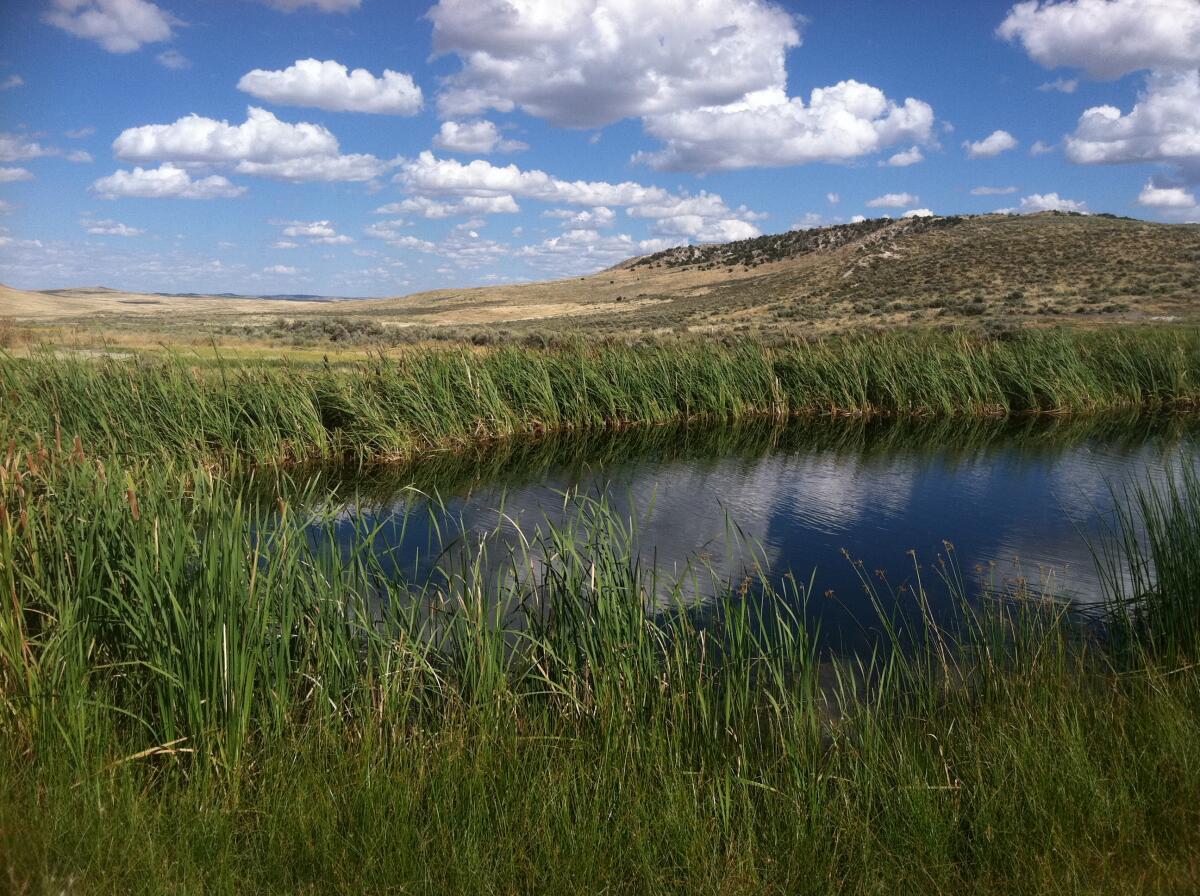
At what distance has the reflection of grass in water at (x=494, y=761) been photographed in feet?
8.68

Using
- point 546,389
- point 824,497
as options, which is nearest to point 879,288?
point 546,389

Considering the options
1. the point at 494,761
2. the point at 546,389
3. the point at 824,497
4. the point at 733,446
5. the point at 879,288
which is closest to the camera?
the point at 494,761

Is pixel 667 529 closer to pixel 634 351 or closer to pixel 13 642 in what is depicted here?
pixel 13 642

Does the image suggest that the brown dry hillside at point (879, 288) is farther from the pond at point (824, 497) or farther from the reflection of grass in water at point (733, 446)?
the pond at point (824, 497)

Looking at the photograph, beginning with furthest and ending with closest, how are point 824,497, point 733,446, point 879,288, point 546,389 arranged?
point 879,288 → point 546,389 → point 733,446 → point 824,497

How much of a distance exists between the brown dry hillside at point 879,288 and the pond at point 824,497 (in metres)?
18.4

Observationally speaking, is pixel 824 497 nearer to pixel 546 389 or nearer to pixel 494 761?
pixel 546 389

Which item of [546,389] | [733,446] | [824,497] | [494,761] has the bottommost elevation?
[824,497]

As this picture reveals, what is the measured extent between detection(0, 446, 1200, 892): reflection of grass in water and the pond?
1.35 metres

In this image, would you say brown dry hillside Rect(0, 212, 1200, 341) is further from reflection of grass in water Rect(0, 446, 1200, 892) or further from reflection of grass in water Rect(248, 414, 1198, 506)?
reflection of grass in water Rect(0, 446, 1200, 892)

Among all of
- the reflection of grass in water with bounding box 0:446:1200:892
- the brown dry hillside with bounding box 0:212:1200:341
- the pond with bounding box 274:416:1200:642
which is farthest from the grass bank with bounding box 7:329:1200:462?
the brown dry hillside with bounding box 0:212:1200:341

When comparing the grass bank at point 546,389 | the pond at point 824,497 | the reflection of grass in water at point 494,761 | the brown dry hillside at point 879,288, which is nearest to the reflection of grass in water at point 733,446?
the pond at point 824,497

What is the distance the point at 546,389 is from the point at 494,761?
1217 centimetres

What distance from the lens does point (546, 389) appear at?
50.2 ft
